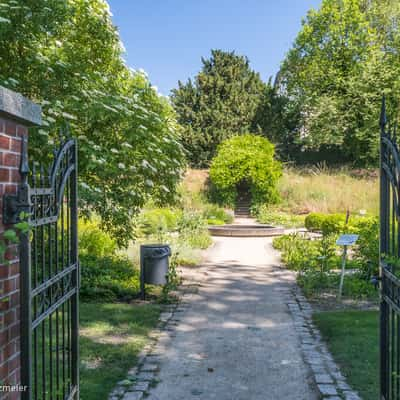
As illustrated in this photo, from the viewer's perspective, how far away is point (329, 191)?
924 inches

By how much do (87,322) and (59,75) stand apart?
384 centimetres

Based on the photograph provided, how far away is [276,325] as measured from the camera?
6.04 metres

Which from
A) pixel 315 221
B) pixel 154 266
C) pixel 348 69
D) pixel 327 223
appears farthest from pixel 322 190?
pixel 154 266

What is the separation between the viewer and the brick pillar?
217 cm

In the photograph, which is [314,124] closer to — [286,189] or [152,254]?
[286,189]

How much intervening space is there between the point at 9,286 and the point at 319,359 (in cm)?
347

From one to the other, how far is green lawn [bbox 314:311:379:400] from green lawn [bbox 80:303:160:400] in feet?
6.84

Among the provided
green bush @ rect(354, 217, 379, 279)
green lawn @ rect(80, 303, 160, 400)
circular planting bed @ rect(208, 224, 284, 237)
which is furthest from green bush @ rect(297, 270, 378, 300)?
circular planting bed @ rect(208, 224, 284, 237)

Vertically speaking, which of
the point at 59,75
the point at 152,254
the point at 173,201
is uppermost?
the point at 59,75

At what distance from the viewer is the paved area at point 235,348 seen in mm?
3996

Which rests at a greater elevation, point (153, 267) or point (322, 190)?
point (322, 190)

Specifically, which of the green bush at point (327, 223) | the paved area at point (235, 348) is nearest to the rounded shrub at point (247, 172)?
the green bush at point (327, 223)

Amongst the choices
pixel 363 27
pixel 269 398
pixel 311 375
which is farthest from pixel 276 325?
pixel 363 27

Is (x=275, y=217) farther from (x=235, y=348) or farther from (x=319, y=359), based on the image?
(x=319, y=359)
